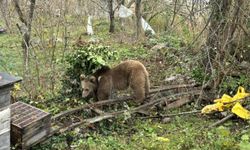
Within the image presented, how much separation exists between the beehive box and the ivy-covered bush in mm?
1634

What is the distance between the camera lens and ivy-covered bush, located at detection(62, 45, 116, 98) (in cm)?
702

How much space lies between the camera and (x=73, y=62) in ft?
23.7

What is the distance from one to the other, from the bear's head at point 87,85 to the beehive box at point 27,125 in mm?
1410

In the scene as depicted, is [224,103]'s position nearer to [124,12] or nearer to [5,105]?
[5,105]

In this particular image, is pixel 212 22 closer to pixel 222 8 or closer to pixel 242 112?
pixel 222 8

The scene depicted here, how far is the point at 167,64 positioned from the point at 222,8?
108 inches

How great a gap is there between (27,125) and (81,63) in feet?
7.16

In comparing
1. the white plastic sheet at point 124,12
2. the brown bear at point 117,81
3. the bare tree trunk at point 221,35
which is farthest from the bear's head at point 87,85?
the white plastic sheet at point 124,12

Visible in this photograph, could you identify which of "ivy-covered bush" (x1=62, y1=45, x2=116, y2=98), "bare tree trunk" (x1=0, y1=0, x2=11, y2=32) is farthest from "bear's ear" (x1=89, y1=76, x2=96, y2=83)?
"bare tree trunk" (x1=0, y1=0, x2=11, y2=32)

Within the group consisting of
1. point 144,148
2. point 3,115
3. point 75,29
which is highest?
point 75,29

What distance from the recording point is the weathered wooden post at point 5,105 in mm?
4396

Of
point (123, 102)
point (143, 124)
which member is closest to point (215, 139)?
point (143, 124)

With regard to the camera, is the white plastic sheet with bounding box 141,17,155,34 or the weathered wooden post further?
the white plastic sheet with bounding box 141,17,155,34

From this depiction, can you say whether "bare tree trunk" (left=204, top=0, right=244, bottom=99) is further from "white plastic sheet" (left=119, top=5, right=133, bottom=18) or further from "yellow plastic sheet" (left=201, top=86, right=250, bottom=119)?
"white plastic sheet" (left=119, top=5, right=133, bottom=18)
